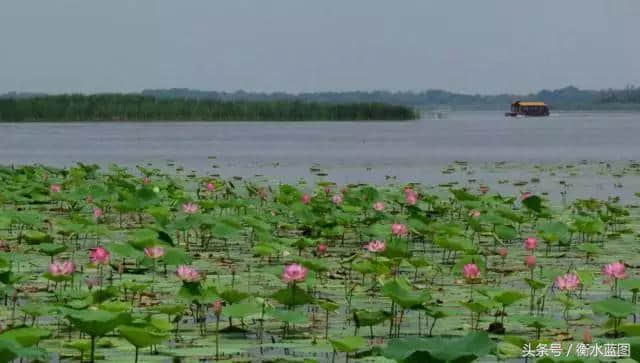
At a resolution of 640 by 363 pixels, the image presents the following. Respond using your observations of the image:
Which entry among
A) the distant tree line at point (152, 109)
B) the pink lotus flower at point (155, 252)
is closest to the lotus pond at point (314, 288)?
the pink lotus flower at point (155, 252)

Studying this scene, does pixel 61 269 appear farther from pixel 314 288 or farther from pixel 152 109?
pixel 152 109

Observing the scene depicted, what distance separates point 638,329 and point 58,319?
272 cm

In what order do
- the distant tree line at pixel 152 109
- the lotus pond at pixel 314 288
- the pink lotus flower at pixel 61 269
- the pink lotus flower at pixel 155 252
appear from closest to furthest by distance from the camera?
the lotus pond at pixel 314 288, the pink lotus flower at pixel 61 269, the pink lotus flower at pixel 155 252, the distant tree line at pixel 152 109

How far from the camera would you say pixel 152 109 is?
54.8 metres

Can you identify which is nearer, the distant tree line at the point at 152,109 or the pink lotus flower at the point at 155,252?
the pink lotus flower at the point at 155,252

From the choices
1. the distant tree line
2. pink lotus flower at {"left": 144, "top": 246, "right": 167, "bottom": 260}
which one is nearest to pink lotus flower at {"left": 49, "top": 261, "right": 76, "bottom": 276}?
pink lotus flower at {"left": 144, "top": 246, "right": 167, "bottom": 260}

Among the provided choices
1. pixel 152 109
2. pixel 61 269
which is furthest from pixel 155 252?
pixel 152 109

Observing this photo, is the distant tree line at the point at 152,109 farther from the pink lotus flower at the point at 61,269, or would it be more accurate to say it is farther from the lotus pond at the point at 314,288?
the pink lotus flower at the point at 61,269

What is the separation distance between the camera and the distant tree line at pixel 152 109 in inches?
2148

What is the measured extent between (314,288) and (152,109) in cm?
4886

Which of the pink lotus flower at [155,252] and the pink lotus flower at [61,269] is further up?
the pink lotus flower at [61,269]

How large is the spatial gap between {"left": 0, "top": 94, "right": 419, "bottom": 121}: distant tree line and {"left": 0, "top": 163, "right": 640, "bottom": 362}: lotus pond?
43.5m

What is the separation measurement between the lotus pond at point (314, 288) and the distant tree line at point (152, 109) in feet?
143

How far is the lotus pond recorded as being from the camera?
474 cm
